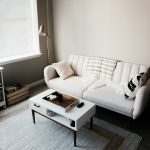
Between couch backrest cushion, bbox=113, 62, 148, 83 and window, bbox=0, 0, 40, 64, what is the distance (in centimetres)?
180

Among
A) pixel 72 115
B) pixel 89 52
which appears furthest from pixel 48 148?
pixel 89 52

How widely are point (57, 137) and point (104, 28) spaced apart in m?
2.09

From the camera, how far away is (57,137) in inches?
89.1

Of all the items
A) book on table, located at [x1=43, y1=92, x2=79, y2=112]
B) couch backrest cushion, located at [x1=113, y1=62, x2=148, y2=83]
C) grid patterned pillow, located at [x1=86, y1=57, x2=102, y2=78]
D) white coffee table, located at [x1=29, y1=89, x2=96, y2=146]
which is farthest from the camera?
grid patterned pillow, located at [x1=86, y1=57, x2=102, y2=78]

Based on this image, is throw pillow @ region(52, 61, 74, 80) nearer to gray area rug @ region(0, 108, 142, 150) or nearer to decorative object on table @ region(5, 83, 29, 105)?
decorative object on table @ region(5, 83, 29, 105)

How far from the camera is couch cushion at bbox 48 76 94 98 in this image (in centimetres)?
285

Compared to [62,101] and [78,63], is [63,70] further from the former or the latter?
[62,101]

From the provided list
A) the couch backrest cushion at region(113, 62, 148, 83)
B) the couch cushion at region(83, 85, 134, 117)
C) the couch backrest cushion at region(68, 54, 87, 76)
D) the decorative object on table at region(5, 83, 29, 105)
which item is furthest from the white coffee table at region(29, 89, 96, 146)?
the couch backrest cushion at region(68, 54, 87, 76)

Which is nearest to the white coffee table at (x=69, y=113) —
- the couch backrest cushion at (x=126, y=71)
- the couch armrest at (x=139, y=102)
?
the couch armrest at (x=139, y=102)

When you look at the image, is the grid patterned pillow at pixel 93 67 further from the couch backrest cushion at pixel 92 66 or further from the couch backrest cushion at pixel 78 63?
the couch backrest cushion at pixel 78 63

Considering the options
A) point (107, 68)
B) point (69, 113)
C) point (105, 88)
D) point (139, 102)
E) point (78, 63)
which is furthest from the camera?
point (78, 63)

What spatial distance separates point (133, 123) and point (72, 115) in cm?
103

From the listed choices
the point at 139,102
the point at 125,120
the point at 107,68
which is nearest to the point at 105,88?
the point at 107,68

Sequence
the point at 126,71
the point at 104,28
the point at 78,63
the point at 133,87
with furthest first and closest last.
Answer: the point at 78,63
the point at 104,28
the point at 126,71
the point at 133,87
